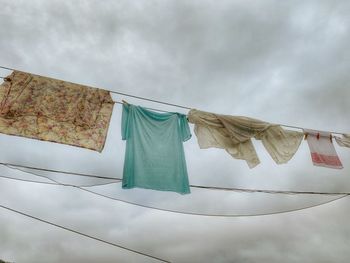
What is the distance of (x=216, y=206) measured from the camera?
5688 mm

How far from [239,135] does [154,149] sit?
1763 mm

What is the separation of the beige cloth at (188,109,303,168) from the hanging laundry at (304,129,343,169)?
461 mm

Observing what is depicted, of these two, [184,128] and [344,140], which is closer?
[184,128]

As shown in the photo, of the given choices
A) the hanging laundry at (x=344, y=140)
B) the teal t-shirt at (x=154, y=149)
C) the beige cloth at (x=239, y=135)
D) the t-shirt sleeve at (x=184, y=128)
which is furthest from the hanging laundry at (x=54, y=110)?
the hanging laundry at (x=344, y=140)

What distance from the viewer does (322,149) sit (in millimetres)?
6449

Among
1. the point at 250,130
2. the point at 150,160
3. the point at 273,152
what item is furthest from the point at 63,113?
the point at 273,152

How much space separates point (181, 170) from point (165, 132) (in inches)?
30.7

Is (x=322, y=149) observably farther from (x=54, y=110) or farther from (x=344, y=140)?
(x=54, y=110)

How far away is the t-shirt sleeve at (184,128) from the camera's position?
18.4 feet

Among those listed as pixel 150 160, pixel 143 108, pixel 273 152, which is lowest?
pixel 150 160

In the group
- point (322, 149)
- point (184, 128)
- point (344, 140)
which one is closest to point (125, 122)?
point (184, 128)

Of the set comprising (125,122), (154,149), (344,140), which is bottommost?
(154,149)

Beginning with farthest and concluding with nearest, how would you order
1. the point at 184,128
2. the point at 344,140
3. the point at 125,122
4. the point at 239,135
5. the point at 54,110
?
the point at 344,140 → the point at 239,135 → the point at 184,128 → the point at 125,122 → the point at 54,110

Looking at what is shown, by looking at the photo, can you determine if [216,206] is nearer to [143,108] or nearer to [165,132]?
[165,132]
